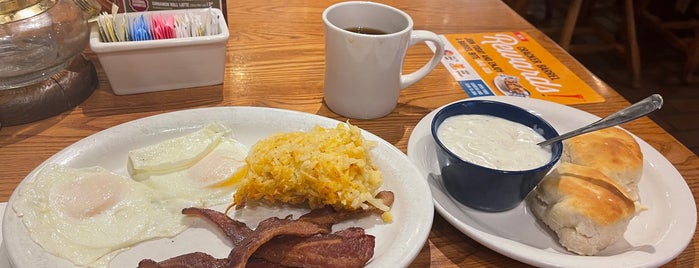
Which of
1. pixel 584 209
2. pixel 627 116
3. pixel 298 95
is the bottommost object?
pixel 298 95

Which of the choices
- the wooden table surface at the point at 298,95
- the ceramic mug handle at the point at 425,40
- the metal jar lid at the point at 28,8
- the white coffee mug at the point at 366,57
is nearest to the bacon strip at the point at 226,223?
the wooden table surface at the point at 298,95

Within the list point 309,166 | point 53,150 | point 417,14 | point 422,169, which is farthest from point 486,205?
point 417,14

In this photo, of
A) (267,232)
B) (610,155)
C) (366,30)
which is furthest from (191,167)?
(610,155)

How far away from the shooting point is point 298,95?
166cm

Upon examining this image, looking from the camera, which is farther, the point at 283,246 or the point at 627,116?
the point at 627,116

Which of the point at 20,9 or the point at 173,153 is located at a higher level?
the point at 20,9

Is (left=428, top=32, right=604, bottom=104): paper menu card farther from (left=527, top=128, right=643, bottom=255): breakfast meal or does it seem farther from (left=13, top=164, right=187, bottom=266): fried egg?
(left=13, top=164, right=187, bottom=266): fried egg

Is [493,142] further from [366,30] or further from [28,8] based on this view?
[28,8]

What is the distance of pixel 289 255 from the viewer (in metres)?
0.98

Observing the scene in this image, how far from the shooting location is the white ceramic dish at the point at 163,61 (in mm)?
1422

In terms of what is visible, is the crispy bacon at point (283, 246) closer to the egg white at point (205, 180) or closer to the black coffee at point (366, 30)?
the egg white at point (205, 180)

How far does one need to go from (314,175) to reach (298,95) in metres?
0.62

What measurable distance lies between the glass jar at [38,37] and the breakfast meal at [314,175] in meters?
0.74

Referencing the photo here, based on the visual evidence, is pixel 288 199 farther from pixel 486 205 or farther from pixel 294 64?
pixel 294 64
